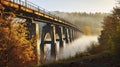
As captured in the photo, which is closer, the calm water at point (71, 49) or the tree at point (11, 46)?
the tree at point (11, 46)

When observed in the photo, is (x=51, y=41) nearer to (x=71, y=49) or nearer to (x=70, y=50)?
(x=71, y=49)

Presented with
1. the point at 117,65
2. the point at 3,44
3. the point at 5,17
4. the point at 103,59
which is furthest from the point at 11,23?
the point at 117,65

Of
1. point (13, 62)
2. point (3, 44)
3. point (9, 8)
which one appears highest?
point (9, 8)

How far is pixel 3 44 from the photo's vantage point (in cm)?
2512

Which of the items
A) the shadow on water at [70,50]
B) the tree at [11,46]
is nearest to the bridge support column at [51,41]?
the shadow on water at [70,50]

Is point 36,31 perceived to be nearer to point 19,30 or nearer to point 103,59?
point 19,30

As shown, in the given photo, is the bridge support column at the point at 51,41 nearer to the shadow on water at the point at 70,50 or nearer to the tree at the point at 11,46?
the shadow on water at the point at 70,50

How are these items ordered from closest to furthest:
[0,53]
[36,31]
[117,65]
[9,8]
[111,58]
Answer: [117,65]
[111,58]
[0,53]
[9,8]
[36,31]

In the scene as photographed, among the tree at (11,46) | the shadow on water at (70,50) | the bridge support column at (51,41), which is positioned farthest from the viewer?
the bridge support column at (51,41)

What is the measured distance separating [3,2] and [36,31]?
1298 centimetres

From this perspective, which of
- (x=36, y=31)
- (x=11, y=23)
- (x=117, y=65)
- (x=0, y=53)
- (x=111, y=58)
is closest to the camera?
(x=117, y=65)

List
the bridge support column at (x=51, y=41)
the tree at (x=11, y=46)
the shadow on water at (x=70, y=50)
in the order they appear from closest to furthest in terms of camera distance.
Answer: the tree at (x=11, y=46), the shadow on water at (x=70, y=50), the bridge support column at (x=51, y=41)

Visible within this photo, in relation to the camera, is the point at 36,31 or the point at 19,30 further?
the point at 36,31

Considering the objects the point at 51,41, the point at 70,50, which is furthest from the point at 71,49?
the point at 70,50
